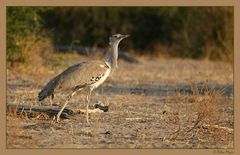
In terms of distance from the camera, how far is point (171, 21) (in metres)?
→ 28.2

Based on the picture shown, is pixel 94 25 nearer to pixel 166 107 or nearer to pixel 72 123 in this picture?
pixel 166 107

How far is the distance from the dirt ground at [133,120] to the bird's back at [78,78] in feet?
1.49

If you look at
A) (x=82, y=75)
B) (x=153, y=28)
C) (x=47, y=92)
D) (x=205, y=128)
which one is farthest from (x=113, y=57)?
(x=153, y=28)

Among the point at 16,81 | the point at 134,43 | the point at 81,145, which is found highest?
the point at 134,43

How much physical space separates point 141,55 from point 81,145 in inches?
686

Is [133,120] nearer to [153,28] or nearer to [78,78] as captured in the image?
[78,78]

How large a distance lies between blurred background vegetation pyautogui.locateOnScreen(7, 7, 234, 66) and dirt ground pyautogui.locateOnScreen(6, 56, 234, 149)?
9.28 meters

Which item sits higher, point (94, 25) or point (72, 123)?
point (94, 25)

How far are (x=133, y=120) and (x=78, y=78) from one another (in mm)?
1099

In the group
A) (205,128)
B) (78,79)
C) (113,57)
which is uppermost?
(113,57)

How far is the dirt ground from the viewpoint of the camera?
8812 millimetres

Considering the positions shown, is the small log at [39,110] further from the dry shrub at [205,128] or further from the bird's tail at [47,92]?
the dry shrub at [205,128]

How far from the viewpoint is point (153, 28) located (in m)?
29.1

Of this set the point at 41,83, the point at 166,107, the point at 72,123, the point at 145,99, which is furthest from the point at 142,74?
the point at 72,123
